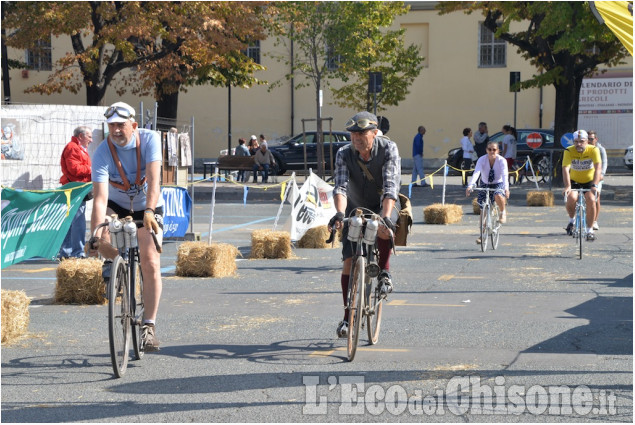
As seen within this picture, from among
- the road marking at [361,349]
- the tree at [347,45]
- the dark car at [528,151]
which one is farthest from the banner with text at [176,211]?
the tree at [347,45]

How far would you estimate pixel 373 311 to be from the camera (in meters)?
8.12

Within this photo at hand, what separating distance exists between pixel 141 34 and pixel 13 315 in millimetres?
20787

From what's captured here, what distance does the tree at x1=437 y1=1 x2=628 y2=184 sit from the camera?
2802cm

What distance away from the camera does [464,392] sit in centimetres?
666

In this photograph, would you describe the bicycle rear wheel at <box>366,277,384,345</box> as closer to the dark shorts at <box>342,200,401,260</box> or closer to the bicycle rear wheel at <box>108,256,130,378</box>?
the dark shorts at <box>342,200,401,260</box>

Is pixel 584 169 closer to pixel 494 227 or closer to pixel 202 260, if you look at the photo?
pixel 494 227

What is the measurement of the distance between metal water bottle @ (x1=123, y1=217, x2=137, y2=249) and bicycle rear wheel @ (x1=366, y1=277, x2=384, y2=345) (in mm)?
1789

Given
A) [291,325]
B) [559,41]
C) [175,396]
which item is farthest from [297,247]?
[559,41]

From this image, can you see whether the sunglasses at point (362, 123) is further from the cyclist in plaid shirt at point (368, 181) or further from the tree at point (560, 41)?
the tree at point (560, 41)

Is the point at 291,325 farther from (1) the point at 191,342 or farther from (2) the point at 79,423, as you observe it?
(2) the point at 79,423

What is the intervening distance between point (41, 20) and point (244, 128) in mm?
22098

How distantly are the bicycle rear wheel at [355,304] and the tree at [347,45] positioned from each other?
33.3 meters

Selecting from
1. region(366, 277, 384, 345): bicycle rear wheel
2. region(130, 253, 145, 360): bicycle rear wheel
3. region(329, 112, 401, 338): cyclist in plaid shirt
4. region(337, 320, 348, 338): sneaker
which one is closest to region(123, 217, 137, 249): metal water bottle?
region(130, 253, 145, 360): bicycle rear wheel

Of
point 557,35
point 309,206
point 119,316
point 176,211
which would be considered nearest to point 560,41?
point 557,35
